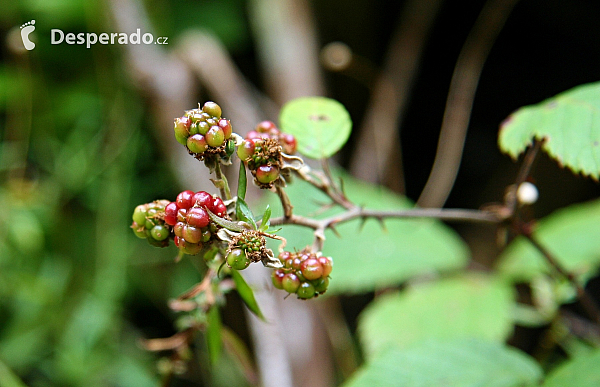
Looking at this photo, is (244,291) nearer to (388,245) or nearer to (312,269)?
(312,269)

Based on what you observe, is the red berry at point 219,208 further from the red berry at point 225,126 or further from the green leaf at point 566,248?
the green leaf at point 566,248

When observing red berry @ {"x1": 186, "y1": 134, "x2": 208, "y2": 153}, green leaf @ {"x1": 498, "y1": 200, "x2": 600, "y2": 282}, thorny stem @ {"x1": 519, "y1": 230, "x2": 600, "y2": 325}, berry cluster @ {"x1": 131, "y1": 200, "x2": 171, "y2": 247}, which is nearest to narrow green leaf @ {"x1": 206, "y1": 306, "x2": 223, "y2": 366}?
berry cluster @ {"x1": 131, "y1": 200, "x2": 171, "y2": 247}

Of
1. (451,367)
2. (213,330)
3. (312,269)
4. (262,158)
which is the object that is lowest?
(451,367)

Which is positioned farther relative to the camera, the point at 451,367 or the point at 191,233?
the point at 451,367

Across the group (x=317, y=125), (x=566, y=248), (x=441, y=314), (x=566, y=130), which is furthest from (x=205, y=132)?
(x=566, y=248)

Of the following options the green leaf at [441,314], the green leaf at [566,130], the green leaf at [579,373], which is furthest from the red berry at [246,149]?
the green leaf at [441,314]
